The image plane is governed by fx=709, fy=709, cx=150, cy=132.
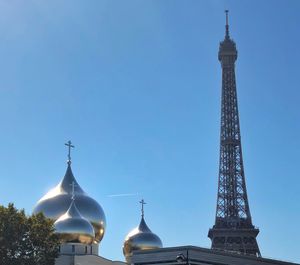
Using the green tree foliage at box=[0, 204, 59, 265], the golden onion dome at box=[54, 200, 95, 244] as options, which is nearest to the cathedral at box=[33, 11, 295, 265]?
the golden onion dome at box=[54, 200, 95, 244]

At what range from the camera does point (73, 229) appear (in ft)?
149

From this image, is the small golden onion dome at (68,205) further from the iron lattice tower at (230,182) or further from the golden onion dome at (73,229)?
the iron lattice tower at (230,182)

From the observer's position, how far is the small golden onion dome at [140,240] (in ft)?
173

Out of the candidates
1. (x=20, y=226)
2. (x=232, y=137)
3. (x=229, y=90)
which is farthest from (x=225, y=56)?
(x=20, y=226)

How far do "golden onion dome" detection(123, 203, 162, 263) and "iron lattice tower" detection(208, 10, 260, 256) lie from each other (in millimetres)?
23043

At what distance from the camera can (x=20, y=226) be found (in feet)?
128

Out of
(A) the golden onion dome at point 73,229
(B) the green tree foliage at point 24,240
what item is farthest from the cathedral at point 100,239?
(B) the green tree foliage at point 24,240

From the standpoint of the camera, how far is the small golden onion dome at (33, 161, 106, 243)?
162 ft

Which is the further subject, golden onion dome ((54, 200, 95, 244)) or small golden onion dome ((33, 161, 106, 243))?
small golden onion dome ((33, 161, 106, 243))

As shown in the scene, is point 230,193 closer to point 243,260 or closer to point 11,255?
point 243,260

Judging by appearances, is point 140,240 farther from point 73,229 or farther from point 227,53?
point 227,53

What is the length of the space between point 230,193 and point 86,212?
36514 millimetres

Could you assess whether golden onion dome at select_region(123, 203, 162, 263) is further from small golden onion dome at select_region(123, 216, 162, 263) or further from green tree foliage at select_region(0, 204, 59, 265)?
green tree foliage at select_region(0, 204, 59, 265)

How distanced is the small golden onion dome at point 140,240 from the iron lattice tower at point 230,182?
23056 mm
